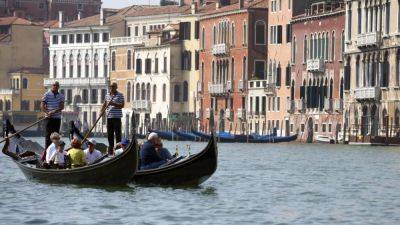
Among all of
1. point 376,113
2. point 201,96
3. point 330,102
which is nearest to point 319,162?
point 376,113

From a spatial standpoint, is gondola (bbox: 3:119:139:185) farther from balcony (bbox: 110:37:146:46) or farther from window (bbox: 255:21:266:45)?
balcony (bbox: 110:37:146:46)

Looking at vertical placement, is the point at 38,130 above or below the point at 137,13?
below

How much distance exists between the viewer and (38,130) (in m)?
103

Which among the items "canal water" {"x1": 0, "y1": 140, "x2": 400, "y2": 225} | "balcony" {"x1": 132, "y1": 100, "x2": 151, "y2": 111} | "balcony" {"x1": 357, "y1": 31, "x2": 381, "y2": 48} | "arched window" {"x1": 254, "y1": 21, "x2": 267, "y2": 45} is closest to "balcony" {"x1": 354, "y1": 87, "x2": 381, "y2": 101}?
"balcony" {"x1": 357, "y1": 31, "x2": 381, "y2": 48}

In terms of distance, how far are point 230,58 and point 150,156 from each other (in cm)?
5835

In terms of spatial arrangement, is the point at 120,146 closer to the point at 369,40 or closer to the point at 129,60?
the point at 369,40

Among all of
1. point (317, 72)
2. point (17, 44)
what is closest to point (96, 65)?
point (17, 44)

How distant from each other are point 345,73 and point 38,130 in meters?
34.3

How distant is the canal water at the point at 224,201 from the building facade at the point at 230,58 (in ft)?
157

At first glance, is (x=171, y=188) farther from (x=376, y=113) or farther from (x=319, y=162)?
(x=376, y=113)

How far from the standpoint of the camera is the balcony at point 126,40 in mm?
98562

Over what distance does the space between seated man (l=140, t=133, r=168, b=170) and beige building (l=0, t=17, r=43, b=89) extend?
3174 inches

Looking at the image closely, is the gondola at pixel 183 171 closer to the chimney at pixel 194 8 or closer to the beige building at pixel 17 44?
the chimney at pixel 194 8

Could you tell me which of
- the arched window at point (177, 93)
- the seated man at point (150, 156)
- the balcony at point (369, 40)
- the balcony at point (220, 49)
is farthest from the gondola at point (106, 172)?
the arched window at point (177, 93)
